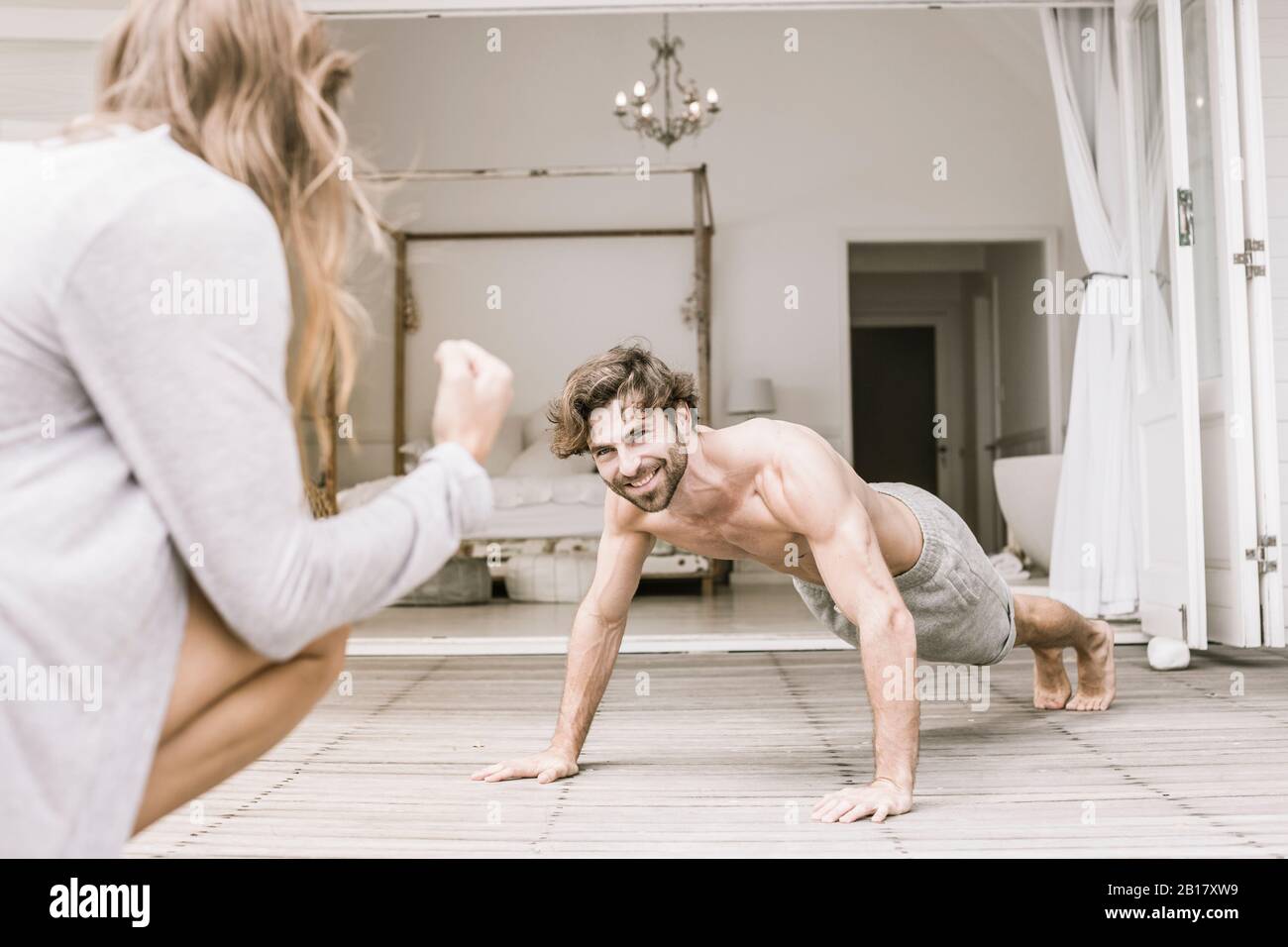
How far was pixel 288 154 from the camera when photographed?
2.90ft

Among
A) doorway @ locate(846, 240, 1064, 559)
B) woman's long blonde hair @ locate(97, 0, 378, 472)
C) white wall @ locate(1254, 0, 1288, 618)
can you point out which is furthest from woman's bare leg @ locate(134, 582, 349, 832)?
doorway @ locate(846, 240, 1064, 559)

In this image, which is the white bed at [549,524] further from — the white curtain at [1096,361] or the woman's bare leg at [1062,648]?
the woman's bare leg at [1062,648]

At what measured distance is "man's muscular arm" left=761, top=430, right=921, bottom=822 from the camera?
1.76m

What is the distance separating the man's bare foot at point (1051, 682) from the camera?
271cm

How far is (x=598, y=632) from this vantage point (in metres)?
2.12

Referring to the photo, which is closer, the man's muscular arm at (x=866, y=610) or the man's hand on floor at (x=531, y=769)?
the man's muscular arm at (x=866, y=610)

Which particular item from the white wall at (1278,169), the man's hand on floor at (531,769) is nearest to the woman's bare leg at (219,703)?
the man's hand on floor at (531,769)

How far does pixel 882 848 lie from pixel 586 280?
6178mm

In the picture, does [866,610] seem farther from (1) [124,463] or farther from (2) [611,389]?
(1) [124,463]

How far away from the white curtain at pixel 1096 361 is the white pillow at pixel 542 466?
3258mm

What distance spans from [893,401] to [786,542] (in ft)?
27.2

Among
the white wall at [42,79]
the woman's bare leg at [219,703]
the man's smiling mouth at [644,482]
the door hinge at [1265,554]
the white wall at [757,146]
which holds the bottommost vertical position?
the door hinge at [1265,554]

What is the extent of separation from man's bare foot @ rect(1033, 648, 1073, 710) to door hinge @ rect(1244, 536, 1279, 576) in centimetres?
110

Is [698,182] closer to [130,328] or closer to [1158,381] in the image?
[1158,381]
